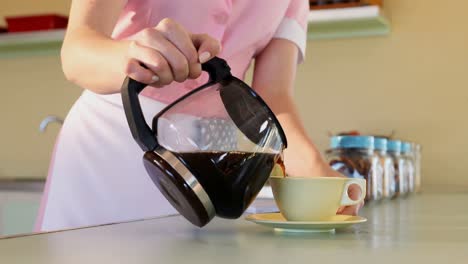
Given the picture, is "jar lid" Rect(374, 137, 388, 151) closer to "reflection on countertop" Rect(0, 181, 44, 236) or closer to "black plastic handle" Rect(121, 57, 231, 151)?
"black plastic handle" Rect(121, 57, 231, 151)

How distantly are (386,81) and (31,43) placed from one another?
49.9 inches

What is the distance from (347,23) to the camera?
231 centimetres

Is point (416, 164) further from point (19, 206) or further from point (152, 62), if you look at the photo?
point (152, 62)

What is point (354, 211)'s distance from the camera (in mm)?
1011

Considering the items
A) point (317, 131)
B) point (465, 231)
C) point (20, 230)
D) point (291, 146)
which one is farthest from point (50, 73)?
point (465, 231)

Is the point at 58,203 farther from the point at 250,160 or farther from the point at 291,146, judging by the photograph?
the point at 250,160

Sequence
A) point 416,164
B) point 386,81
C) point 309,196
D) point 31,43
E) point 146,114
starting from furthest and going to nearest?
point 31,43 → point 386,81 → point 416,164 → point 146,114 → point 309,196

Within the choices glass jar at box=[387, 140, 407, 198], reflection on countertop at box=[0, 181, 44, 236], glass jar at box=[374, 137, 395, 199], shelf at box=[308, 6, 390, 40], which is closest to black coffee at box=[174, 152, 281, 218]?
glass jar at box=[374, 137, 395, 199]

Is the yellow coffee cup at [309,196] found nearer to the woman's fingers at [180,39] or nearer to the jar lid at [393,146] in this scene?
the woman's fingers at [180,39]

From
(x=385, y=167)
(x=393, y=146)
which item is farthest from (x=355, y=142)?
(x=393, y=146)

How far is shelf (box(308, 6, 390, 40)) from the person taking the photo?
2201 mm

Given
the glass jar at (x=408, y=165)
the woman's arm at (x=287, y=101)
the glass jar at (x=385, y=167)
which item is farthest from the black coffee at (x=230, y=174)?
the glass jar at (x=408, y=165)

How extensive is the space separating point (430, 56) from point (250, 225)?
5.38ft

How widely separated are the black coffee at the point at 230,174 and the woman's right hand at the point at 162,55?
82 mm
